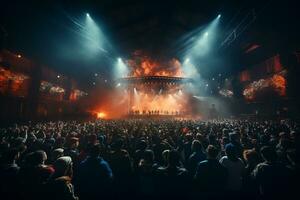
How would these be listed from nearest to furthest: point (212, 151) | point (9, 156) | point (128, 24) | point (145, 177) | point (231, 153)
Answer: point (9, 156) → point (212, 151) → point (145, 177) → point (231, 153) → point (128, 24)

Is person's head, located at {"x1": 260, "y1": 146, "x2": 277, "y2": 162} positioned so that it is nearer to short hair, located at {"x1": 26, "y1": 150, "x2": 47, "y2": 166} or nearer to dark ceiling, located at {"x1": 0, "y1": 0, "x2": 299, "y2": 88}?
short hair, located at {"x1": 26, "y1": 150, "x2": 47, "y2": 166}

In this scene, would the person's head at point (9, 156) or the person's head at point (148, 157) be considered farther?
the person's head at point (148, 157)

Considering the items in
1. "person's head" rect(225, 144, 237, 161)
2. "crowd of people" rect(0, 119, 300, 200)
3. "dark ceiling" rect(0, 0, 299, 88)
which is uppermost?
"dark ceiling" rect(0, 0, 299, 88)

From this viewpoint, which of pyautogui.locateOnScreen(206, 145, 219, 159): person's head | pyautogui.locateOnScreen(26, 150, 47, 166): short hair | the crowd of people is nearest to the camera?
the crowd of people

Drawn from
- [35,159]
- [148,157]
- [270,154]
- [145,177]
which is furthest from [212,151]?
[35,159]

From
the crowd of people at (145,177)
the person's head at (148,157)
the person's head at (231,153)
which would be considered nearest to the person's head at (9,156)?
the crowd of people at (145,177)

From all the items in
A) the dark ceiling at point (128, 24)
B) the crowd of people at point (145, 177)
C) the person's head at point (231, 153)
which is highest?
the dark ceiling at point (128, 24)

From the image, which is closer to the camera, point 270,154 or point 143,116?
point 270,154

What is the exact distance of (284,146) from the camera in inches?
201

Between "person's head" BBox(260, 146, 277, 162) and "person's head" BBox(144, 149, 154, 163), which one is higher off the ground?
"person's head" BBox(260, 146, 277, 162)

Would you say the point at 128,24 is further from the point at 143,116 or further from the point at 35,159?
the point at 35,159

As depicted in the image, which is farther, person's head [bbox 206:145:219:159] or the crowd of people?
person's head [bbox 206:145:219:159]

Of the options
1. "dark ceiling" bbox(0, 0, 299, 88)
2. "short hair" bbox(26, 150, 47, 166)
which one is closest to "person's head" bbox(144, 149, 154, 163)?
"short hair" bbox(26, 150, 47, 166)

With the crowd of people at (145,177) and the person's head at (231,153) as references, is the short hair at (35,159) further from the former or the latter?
the person's head at (231,153)
